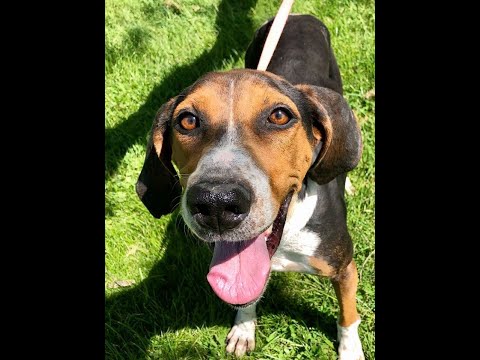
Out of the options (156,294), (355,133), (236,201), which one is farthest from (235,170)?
(156,294)

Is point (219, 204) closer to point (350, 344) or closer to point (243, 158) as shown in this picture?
point (243, 158)

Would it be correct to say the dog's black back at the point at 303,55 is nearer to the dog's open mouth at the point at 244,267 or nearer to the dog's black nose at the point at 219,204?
the dog's open mouth at the point at 244,267

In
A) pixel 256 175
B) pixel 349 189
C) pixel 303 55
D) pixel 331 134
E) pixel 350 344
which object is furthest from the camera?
pixel 349 189

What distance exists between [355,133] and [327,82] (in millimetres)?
1582

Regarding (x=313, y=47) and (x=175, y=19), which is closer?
(x=313, y=47)

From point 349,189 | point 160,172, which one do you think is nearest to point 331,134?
point 160,172

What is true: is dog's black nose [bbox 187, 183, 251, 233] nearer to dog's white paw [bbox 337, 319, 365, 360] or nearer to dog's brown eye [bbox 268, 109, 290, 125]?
dog's brown eye [bbox 268, 109, 290, 125]

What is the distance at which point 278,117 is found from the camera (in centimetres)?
326

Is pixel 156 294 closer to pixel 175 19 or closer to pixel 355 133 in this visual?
pixel 355 133

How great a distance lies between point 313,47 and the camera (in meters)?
5.22

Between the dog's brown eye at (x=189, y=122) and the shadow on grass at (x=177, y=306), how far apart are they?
1.89 m

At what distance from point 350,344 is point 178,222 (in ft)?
6.57

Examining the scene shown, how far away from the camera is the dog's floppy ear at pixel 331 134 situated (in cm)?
351

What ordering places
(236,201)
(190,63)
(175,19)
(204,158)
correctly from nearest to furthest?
(236,201) → (204,158) → (190,63) → (175,19)
